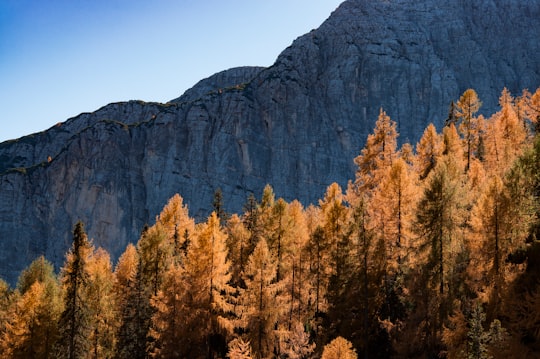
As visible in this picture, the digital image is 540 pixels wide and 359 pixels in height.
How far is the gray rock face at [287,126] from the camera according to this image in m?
118

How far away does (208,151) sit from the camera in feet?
403

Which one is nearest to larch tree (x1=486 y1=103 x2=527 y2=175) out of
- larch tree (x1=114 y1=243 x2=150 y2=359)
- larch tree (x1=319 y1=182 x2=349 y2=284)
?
larch tree (x1=319 y1=182 x2=349 y2=284)

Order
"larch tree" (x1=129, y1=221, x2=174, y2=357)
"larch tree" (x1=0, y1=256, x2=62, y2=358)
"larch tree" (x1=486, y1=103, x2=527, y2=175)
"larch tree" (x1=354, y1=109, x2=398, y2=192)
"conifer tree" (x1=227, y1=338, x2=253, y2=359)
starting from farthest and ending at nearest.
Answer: "larch tree" (x1=486, y1=103, x2=527, y2=175), "larch tree" (x1=354, y1=109, x2=398, y2=192), "larch tree" (x1=0, y1=256, x2=62, y2=358), "larch tree" (x1=129, y1=221, x2=174, y2=357), "conifer tree" (x1=227, y1=338, x2=253, y2=359)

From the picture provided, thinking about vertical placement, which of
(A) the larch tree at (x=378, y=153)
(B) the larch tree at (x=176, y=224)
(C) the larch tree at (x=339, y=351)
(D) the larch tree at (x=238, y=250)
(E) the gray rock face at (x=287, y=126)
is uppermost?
(E) the gray rock face at (x=287, y=126)

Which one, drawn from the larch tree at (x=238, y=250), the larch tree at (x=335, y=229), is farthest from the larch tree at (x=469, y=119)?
the larch tree at (x=238, y=250)

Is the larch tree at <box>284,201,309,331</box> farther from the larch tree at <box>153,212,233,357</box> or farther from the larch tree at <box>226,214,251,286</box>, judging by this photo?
Result: the larch tree at <box>153,212,233,357</box>

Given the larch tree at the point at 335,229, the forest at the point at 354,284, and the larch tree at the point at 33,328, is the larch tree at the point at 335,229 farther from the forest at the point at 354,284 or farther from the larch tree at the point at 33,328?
the larch tree at the point at 33,328

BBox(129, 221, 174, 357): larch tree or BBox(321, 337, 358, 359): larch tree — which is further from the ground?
BBox(129, 221, 174, 357): larch tree

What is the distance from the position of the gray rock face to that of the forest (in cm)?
7380

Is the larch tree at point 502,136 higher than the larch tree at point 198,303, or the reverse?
the larch tree at point 502,136

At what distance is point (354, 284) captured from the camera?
102ft

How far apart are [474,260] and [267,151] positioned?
96352 mm

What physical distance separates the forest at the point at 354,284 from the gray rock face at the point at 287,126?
73.8 m

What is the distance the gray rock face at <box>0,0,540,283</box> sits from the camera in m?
118
